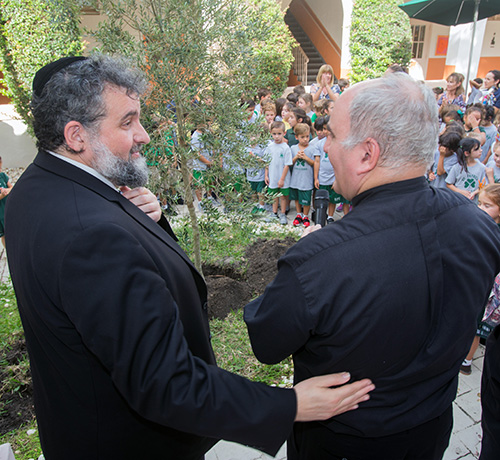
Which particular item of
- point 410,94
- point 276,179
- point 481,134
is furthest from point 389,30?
point 410,94

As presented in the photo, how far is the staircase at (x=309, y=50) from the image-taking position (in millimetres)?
17281

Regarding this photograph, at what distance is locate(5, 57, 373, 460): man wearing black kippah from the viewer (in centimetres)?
110

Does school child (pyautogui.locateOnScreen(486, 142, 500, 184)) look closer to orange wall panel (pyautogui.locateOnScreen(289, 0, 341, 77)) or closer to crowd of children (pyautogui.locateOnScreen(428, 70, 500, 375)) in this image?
crowd of children (pyautogui.locateOnScreen(428, 70, 500, 375))

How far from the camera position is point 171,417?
1.16 metres

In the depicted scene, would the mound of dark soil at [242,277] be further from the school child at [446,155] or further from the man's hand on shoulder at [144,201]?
the man's hand on shoulder at [144,201]

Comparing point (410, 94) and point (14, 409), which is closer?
point (410, 94)

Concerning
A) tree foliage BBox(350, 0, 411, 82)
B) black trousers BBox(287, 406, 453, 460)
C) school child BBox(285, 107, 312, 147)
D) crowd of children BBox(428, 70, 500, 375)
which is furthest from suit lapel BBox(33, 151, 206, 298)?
tree foliage BBox(350, 0, 411, 82)

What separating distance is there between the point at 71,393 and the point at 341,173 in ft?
3.90

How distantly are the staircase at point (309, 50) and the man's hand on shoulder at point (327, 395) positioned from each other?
1635 cm

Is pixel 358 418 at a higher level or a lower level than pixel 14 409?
higher

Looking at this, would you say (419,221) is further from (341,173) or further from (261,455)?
(261,455)

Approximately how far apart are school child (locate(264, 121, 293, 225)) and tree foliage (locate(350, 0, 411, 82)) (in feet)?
26.4

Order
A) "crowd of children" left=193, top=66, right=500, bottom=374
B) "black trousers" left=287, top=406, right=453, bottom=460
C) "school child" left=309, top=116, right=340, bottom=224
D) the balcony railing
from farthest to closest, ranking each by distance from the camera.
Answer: the balcony railing
"school child" left=309, top=116, right=340, bottom=224
"crowd of children" left=193, top=66, right=500, bottom=374
"black trousers" left=287, top=406, right=453, bottom=460

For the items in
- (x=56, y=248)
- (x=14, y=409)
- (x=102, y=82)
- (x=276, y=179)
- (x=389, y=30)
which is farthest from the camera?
(x=389, y=30)
